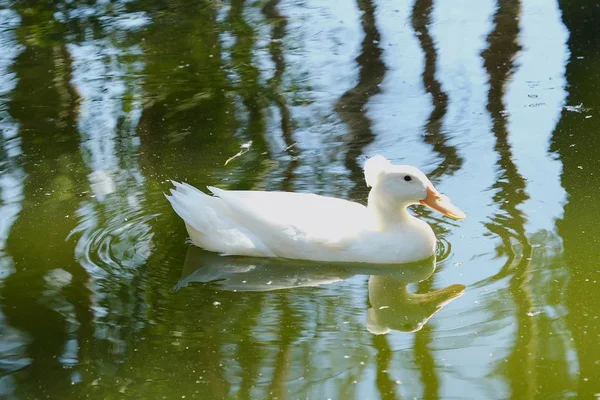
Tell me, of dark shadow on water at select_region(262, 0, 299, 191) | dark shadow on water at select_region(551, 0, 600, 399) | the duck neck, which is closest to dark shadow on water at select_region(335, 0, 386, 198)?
dark shadow on water at select_region(262, 0, 299, 191)

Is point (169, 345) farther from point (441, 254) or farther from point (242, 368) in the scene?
point (441, 254)

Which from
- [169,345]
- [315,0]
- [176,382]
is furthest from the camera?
[315,0]

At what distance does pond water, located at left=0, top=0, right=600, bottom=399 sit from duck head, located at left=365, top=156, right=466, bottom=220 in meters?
0.22

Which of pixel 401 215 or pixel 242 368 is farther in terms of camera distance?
pixel 401 215

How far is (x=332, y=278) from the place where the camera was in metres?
5.57

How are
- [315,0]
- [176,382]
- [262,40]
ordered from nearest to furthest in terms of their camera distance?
[176,382], [262,40], [315,0]

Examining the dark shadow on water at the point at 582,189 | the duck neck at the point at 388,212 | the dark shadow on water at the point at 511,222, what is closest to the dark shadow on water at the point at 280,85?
the duck neck at the point at 388,212

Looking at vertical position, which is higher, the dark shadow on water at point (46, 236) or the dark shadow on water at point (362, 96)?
the dark shadow on water at point (46, 236)

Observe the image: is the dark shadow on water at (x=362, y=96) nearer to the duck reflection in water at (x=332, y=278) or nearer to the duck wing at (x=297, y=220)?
the duck wing at (x=297, y=220)

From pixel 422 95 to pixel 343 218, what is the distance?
277 cm

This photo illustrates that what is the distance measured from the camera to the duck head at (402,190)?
5.76 m

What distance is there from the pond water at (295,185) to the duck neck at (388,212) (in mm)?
267

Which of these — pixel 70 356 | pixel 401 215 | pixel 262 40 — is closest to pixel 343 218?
pixel 401 215

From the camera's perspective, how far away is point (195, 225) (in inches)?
231
